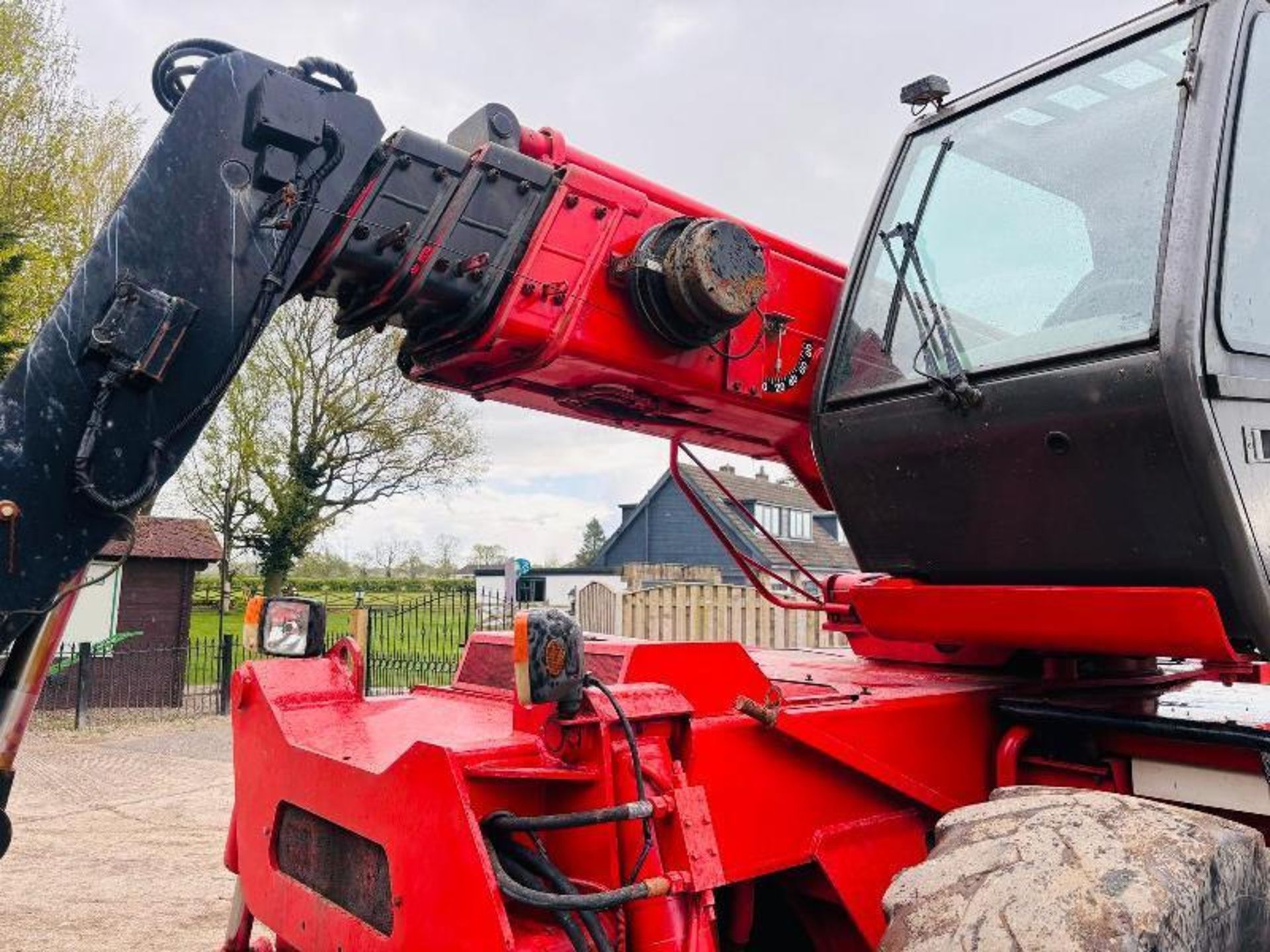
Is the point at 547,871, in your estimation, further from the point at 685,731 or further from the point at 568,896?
the point at 685,731

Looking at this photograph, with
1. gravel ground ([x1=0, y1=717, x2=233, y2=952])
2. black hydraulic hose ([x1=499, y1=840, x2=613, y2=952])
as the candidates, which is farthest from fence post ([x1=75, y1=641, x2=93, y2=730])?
black hydraulic hose ([x1=499, y1=840, x2=613, y2=952])

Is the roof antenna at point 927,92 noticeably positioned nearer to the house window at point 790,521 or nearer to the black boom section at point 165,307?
the black boom section at point 165,307

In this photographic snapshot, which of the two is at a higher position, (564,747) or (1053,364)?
(1053,364)

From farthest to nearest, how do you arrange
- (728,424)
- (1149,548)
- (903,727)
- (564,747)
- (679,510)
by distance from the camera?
(679,510)
(728,424)
(903,727)
(1149,548)
(564,747)

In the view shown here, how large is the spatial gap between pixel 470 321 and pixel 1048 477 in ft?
5.12

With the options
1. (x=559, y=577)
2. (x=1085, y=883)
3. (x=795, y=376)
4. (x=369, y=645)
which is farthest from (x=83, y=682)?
(x=559, y=577)

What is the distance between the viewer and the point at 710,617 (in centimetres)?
1258

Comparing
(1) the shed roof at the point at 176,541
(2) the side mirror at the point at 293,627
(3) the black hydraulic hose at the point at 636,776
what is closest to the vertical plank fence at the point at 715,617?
(1) the shed roof at the point at 176,541

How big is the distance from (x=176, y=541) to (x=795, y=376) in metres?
15.9

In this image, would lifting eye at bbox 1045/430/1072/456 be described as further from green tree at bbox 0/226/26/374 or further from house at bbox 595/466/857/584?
house at bbox 595/466/857/584

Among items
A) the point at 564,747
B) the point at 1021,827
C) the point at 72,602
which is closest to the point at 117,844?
the point at 72,602

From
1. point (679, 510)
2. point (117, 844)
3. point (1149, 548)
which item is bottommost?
point (117, 844)

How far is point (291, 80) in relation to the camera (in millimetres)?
2477

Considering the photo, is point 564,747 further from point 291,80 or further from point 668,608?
point 668,608
